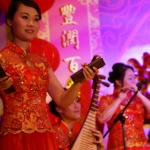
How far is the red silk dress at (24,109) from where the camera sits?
1556 millimetres

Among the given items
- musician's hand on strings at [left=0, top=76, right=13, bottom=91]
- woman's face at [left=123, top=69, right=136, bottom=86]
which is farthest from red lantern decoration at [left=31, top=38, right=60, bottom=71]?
musician's hand on strings at [left=0, top=76, right=13, bottom=91]

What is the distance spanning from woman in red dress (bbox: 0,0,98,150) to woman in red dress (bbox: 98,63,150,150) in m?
1.25

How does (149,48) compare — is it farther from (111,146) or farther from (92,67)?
(92,67)

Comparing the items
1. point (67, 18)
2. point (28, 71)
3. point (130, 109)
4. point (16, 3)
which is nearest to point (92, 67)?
point (28, 71)

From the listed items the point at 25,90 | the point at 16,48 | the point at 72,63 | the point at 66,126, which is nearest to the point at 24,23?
the point at 16,48

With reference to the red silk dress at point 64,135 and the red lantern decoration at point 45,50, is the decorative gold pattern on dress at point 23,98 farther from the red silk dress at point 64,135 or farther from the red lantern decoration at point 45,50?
the red lantern decoration at point 45,50

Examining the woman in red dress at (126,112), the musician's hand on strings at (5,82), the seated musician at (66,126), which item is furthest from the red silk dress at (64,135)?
the musician's hand on strings at (5,82)

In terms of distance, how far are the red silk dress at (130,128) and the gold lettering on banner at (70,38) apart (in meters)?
0.57

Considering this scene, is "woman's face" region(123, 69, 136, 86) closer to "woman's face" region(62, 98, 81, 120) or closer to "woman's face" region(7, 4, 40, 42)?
"woman's face" region(62, 98, 81, 120)

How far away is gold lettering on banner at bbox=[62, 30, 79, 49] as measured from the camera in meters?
3.22

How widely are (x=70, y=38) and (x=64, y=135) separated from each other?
106cm

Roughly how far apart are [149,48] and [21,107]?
2.22 metres

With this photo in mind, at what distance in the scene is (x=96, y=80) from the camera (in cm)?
234

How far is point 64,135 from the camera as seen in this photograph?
2.47m
